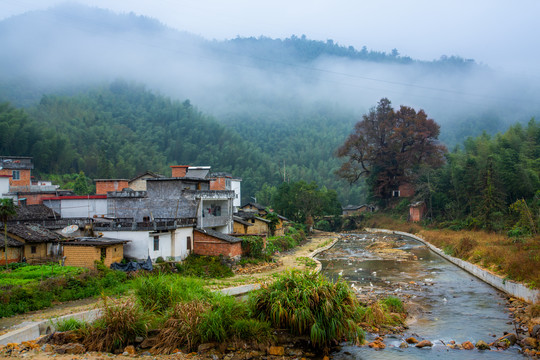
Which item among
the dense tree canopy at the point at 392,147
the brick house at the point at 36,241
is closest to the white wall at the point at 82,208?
the brick house at the point at 36,241

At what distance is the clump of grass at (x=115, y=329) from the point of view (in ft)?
41.4

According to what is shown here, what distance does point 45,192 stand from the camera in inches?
1411

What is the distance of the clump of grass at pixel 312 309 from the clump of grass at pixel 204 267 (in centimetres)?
1011

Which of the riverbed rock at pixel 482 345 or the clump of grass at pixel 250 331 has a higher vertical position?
the clump of grass at pixel 250 331

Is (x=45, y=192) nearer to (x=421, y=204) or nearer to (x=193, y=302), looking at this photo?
(x=193, y=302)

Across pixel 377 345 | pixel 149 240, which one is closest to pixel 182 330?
pixel 377 345

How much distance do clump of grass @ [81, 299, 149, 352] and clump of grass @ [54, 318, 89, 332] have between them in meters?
0.49

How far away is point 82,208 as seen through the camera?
30.8 metres

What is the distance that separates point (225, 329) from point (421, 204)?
1930 inches

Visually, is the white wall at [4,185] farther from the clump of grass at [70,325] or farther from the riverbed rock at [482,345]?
the riverbed rock at [482,345]

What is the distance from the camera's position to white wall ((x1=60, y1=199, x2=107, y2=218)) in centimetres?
3052

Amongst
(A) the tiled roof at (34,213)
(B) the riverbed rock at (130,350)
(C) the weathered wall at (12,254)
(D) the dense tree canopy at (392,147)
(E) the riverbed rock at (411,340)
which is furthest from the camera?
(D) the dense tree canopy at (392,147)

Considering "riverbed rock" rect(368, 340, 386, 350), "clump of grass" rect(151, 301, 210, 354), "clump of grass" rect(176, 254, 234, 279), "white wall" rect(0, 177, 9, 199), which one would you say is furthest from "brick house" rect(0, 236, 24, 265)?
"riverbed rock" rect(368, 340, 386, 350)

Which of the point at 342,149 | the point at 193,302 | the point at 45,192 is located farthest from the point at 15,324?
the point at 342,149
